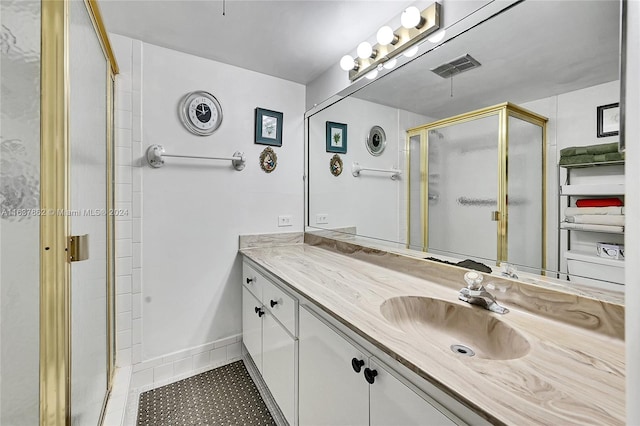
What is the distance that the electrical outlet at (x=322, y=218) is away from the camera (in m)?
2.09

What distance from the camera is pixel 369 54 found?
5.04 ft

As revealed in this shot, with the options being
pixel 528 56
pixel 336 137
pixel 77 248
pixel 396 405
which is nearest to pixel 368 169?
pixel 336 137

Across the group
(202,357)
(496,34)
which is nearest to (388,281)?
(496,34)

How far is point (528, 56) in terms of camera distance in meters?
0.98

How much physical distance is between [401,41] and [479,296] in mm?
1214

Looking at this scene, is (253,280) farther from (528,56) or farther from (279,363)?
(528,56)

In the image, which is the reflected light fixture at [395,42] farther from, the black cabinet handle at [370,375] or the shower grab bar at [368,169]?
the black cabinet handle at [370,375]

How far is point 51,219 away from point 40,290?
6.7 inches

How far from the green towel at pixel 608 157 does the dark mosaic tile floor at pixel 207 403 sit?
1.75 metres

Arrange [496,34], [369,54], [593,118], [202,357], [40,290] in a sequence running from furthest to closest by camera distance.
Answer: [202,357], [369,54], [496,34], [593,118], [40,290]

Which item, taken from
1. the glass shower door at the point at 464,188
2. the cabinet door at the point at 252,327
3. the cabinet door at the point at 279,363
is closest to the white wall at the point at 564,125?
the glass shower door at the point at 464,188

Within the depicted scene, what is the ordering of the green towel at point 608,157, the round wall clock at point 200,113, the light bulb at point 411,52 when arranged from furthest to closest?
1. the round wall clock at point 200,113
2. the light bulb at point 411,52
3. the green towel at point 608,157

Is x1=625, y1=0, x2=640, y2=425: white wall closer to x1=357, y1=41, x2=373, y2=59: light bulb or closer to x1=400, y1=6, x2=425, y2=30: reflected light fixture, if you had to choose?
x1=400, y1=6, x2=425, y2=30: reflected light fixture

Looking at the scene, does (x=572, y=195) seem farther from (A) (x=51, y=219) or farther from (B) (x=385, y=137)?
(A) (x=51, y=219)
